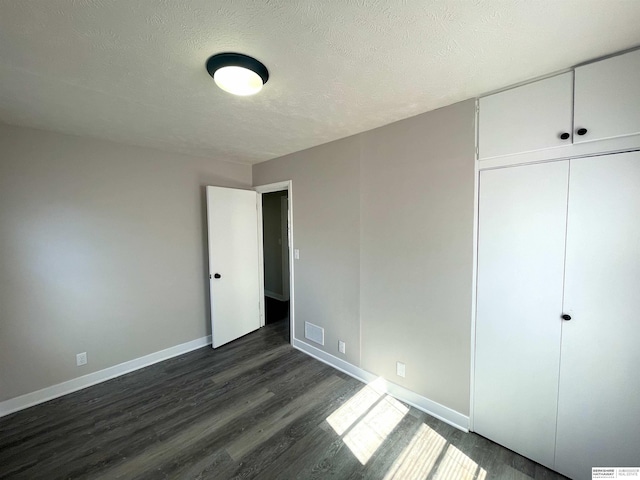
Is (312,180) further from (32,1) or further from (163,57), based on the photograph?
(32,1)

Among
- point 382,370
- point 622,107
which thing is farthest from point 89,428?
point 622,107

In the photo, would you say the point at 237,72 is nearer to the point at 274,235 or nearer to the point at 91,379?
the point at 91,379

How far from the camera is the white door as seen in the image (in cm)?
312

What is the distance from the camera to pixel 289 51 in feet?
4.09

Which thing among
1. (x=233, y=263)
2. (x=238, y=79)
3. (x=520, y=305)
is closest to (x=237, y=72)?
(x=238, y=79)

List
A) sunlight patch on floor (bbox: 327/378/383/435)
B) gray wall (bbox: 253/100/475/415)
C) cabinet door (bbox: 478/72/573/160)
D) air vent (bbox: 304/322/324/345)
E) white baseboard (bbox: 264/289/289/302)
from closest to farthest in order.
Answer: cabinet door (bbox: 478/72/573/160)
gray wall (bbox: 253/100/475/415)
sunlight patch on floor (bbox: 327/378/383/435)
air vent (bbox: 304/322/324/345)
white baseboard (bbox: 264/289/289/302)

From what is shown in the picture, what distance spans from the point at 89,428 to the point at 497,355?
122 inches

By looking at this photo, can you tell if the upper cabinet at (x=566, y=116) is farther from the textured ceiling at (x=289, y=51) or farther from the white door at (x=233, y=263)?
the white door at (x=233, y=263)

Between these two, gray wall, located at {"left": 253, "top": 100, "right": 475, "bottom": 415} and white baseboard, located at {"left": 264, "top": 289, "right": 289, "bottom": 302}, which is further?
white baseboard, located at {"left": 264, "top": 289, "right": 289, "bottom": 302}

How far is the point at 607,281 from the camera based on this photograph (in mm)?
1364

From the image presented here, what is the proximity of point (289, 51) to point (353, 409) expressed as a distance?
101 inches

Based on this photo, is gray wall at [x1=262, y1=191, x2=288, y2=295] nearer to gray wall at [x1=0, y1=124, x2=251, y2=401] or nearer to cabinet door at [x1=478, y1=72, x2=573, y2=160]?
gray wall at [x1=0, y1=124, x2=251, y2=401]

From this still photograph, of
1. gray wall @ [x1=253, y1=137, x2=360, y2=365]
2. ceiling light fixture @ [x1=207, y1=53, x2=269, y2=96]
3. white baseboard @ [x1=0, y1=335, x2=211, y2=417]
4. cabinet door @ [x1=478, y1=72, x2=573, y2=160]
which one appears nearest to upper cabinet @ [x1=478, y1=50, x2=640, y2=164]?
cabinet door @ [x1=478, y1=72, x2=573, y2=160]

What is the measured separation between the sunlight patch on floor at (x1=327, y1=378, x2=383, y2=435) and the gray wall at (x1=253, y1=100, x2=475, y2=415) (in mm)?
192
